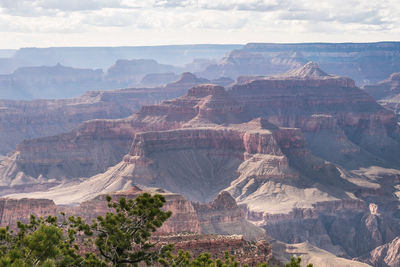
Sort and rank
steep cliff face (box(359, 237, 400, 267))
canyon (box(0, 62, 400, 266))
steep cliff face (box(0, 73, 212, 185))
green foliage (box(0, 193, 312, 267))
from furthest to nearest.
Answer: steep cliff face (box(0, 73, 212, 185))
canyon (box(0, 62, 400, 266))
steep cliff face (box(359, 237, 400, 267))
green foliage (box(0, 193, 312, 267))

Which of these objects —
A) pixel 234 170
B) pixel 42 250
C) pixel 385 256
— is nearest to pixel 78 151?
pixel 234 170

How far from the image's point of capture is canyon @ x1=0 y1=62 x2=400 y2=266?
141 m

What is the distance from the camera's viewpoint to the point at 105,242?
Result: 42.7m

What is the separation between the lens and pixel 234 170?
542 feet

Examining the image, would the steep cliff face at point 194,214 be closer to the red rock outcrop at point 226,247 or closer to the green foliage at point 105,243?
the red rock outcrop at point 226,247

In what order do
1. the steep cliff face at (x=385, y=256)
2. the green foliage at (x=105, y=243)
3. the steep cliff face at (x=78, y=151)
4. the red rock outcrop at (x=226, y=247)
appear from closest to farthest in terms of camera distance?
1. the green foliage at (x=105, y=243)
2. the red rock outcrop at (x=226, y=247)
3. the steep cliff face at (x=385, y=256)
4. the steep cliff face at (x=78, y=151)

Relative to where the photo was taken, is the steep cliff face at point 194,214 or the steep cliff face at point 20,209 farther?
the steep cliff face at point 20,209

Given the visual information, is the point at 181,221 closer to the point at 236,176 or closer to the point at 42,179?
the point at 236,176

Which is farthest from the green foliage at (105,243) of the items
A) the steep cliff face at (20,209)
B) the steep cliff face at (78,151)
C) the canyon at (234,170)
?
the steep cliff face at (78,151)

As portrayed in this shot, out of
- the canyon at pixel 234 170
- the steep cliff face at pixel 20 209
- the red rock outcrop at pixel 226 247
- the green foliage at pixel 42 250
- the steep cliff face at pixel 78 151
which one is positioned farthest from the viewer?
the steep cliff face at pixel 78 151

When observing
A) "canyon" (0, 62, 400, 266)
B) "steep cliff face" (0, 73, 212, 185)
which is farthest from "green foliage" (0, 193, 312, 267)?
"steep cliff face" (0, 73, 212, 185)

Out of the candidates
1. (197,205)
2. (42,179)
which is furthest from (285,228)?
(42,179)

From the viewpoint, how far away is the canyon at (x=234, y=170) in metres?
141

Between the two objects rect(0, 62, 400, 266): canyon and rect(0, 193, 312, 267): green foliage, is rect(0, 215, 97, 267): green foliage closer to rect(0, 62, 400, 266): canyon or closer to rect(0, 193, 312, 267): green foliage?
rect(0, 193, 312, 267): green foliage
